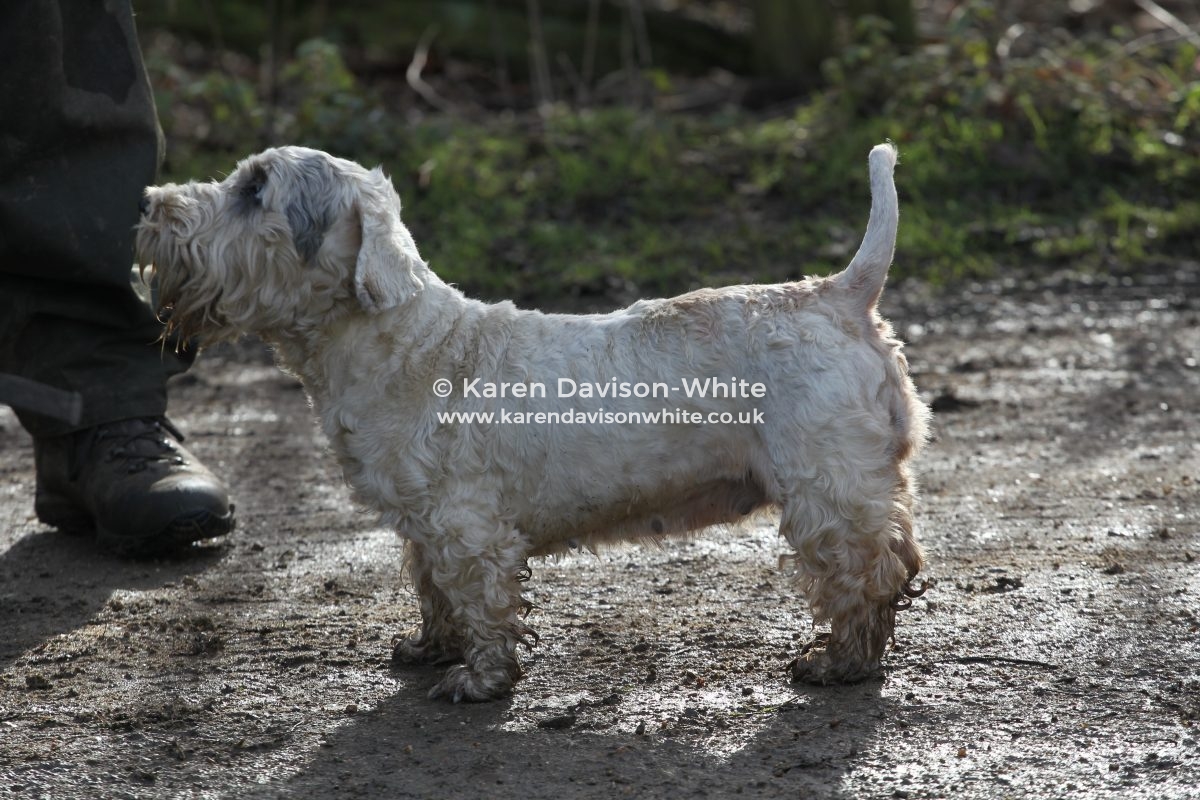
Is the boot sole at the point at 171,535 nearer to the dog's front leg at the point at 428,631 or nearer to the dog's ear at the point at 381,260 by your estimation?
the dog's front leg at the point at 428,631

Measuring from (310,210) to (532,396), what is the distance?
0.77 meters

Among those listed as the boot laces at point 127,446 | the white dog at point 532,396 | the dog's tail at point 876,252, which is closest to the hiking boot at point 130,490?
the boot laces at point 127,446

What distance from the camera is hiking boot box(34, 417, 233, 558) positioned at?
457 centimetres

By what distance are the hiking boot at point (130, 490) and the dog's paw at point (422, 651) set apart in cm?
107

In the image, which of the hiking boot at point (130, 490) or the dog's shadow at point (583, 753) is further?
the hiking boot at point (130, 490)

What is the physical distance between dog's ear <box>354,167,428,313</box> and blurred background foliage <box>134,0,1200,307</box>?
362cm

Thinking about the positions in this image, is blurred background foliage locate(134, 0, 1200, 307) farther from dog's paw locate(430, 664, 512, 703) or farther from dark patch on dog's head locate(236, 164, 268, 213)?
dog's paw locate(430, 664, 512, 703)

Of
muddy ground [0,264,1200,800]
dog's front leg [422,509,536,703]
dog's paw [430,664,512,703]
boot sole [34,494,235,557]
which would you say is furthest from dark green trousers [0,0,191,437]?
dog's paw [430,664,512,703]

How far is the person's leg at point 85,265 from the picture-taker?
4.57 m

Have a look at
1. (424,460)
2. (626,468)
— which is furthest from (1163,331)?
(424,460)

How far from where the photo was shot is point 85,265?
472 cm

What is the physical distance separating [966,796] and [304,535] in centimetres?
264

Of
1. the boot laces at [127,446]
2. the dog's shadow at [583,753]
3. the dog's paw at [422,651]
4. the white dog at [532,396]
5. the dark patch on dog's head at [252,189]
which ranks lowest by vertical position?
the dog's paw at [422,651]

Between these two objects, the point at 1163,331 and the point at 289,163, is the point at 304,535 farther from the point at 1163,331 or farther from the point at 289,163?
the point at 1163,331
